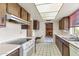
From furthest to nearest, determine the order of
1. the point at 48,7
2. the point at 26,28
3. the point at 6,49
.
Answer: the point at 26,28 → the point at 48,7 → the point at 6,49

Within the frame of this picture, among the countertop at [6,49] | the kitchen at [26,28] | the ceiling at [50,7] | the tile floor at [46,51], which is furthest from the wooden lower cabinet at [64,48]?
the countertop at [6,49]

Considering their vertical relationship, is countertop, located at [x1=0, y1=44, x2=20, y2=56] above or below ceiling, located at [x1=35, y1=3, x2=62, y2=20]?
below

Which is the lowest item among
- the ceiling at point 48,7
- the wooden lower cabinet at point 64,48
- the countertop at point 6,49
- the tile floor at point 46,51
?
the tile floor at point 46,51

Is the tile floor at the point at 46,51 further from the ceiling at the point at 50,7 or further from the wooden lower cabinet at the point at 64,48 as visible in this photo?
the ceiling at the point at 50,7

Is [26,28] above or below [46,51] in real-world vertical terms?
above

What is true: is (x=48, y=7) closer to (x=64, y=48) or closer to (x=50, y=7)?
(x=50, y=7)

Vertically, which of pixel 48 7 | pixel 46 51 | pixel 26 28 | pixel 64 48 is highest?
pixel 48 7

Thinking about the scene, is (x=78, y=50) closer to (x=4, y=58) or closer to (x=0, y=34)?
(x=0, y=34)

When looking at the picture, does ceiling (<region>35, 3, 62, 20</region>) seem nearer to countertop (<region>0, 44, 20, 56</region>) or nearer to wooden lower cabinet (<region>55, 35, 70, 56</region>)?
wooden lower cabinet (<region>55, 35, 70, 56</region>)

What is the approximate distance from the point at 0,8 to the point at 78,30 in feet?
11.8

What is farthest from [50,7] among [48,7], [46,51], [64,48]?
[46,51]

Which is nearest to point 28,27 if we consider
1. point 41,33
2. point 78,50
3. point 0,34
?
point 0,34

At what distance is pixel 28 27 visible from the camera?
5.97m

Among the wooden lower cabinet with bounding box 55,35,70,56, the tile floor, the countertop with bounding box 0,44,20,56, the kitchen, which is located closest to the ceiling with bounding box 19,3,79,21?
the kitchen
